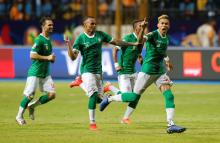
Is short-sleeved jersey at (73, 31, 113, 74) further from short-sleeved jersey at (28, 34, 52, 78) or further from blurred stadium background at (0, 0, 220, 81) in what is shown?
blurred stadium background at (0, 0, 220, 81)

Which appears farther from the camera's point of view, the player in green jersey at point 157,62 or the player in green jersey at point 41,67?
the player in green jersey at point 41,67

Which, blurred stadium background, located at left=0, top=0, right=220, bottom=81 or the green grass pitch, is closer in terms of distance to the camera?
the green grass pitch

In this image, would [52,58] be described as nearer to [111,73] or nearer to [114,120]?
[114,120]

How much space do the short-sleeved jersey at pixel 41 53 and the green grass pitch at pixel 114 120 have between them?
1092 mm

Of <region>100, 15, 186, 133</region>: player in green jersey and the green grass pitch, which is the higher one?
<region>100, 15, 186, 133</region>: player in green jersey

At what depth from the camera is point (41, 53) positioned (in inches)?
683

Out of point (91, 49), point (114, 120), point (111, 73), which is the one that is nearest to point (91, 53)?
point (91, 49)

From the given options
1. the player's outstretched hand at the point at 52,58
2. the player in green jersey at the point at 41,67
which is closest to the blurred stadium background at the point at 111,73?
the player in green jersey at the point at 41,67

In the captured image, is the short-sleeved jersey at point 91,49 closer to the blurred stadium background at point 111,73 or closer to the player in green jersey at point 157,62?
the player in green jersey at point 157,62

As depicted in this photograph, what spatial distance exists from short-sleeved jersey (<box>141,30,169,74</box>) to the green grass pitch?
1200 millimetres

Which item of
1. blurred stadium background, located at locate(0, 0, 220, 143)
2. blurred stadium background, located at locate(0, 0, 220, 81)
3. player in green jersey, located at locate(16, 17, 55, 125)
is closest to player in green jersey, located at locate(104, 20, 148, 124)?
blurred stadium background, located at locate(0, 0, 220, 143)

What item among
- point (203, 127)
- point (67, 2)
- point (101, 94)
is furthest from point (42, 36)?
point (67, 2)

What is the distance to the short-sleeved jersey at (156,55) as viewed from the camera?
16.1 metres

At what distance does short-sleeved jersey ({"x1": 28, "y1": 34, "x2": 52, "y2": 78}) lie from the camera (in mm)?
17234
